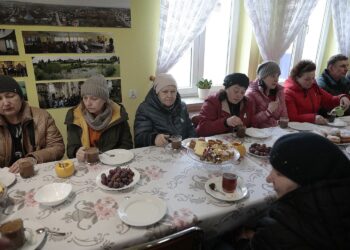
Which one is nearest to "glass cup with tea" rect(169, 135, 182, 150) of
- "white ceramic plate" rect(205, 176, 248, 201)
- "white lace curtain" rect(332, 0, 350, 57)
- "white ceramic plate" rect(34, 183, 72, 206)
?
"white ceramic plate" rect(205, 176, 248, 201)

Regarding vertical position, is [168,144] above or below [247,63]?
below

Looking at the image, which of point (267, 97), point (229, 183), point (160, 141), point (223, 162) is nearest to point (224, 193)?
point (229, 183)

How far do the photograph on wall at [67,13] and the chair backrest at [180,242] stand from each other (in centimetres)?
203

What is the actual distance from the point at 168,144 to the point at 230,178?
609 mm

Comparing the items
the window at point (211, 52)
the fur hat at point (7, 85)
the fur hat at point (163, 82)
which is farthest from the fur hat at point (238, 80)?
the fur hat at point (7, 85)

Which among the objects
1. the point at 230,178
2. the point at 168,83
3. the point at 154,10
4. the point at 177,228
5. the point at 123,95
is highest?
the point at 154,10

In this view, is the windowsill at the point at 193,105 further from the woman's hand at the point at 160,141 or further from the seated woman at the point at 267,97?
the woman's hand at the point at 160,141

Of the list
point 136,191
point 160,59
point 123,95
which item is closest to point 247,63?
point 160,59

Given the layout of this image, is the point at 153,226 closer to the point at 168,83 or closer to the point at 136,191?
the point at 136,191

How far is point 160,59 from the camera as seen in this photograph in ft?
8.32

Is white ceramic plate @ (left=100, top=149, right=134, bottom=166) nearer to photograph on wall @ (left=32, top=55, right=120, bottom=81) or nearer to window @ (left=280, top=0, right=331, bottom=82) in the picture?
photograph on wall @ (left=32, top=55, right=120, bottom=81)

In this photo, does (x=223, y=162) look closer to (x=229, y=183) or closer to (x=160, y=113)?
(x=229, y=183)

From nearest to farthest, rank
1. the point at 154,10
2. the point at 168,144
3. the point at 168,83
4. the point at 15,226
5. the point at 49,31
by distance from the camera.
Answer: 1. the point at 15,226
2. the point at 168,144
3. the point at 168,83
4. the point at 49,31
5. the point at 154,10

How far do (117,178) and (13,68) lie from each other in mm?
1590
